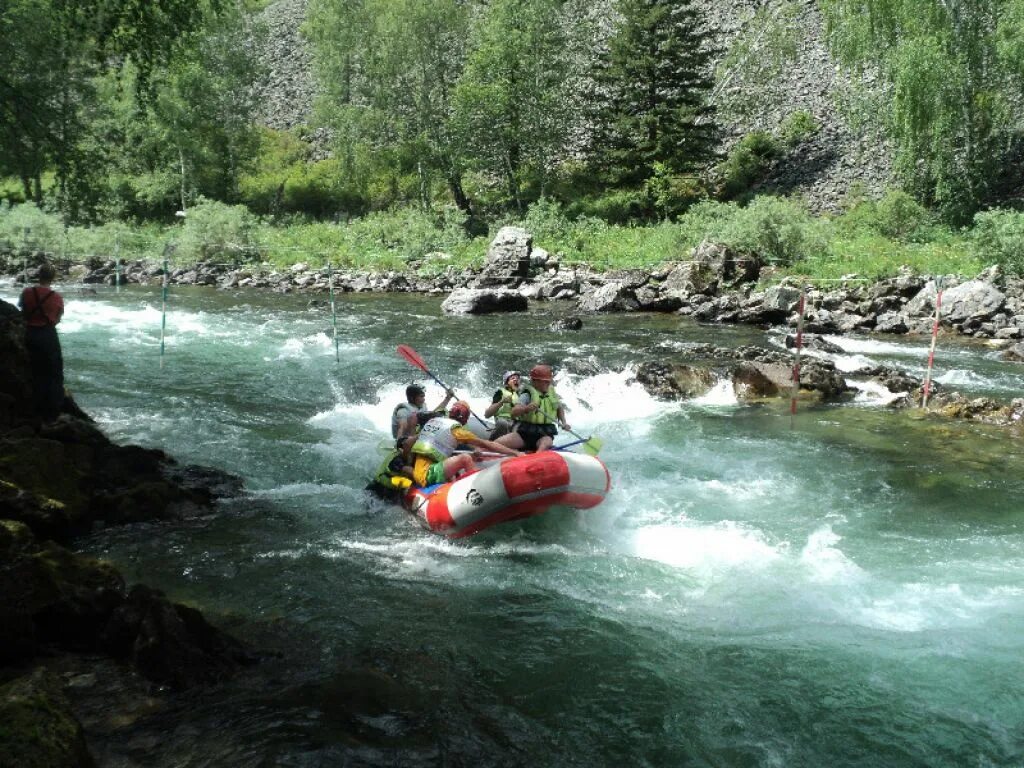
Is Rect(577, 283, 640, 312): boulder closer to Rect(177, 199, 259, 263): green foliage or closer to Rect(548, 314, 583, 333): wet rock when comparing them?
Rect(548, 314, 583, 333): wet rock

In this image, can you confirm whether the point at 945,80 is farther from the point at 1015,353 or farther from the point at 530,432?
the point at 530,432

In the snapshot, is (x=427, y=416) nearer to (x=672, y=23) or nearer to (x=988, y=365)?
(x=988, y=365)

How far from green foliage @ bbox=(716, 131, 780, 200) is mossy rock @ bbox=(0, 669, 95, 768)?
3123cm

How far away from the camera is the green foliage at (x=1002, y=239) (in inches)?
708

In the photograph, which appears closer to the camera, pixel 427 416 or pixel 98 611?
pixel 98 611

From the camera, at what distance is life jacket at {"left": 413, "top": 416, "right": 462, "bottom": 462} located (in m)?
7.58

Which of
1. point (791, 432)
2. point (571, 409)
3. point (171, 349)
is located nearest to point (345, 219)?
point (171, 349)

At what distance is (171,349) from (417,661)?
12.3 m

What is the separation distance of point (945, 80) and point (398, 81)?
22096 millimetres

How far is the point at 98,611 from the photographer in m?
4.22

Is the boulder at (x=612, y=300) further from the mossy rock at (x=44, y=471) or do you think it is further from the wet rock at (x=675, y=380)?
the mossy rock at (x=44, y=471)

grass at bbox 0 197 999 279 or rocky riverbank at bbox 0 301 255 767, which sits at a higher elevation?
grass at bbox 0 197 999 279

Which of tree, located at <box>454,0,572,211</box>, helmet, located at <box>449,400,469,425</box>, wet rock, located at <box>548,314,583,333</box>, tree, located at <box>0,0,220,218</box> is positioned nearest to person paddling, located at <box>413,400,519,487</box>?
helmet, located at <box>449,400,469,425</box>

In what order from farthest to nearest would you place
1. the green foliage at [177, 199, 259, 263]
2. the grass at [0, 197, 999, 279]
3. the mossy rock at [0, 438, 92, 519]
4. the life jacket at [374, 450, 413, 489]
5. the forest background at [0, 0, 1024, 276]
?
the green foliage at [177, 199, 259, 263]
the forest background at [0, 0, 1024, 276]
the grass at [0, 197, 999, 279]
the life jacket at [374, 450, 413, 489]
the mossy rock at [0, 438, 92, 519]
